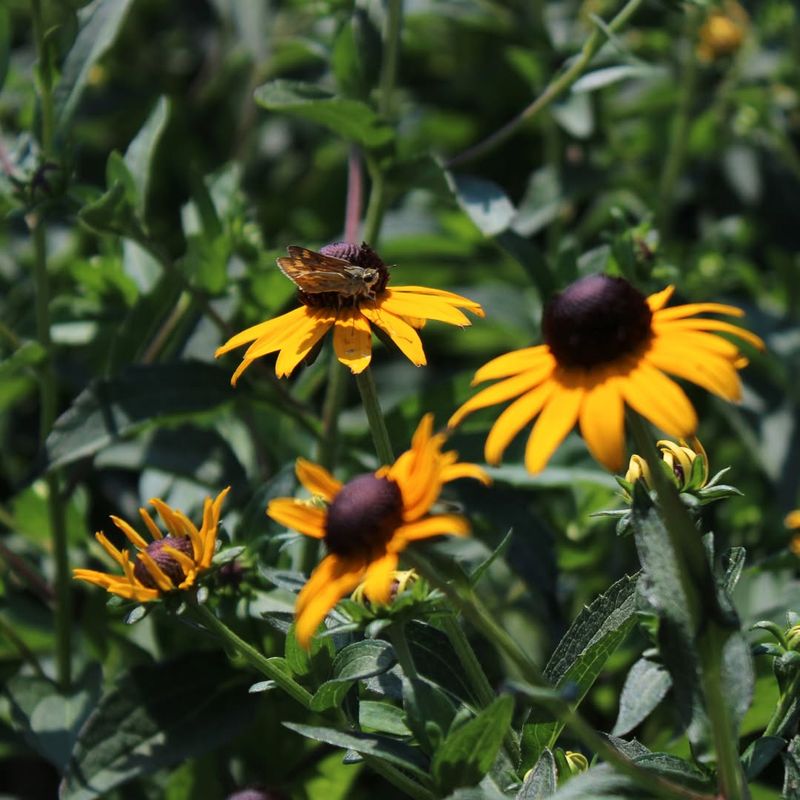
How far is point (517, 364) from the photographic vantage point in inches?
35.3

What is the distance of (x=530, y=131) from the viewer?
2.40m

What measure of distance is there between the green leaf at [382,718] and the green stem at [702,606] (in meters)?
0.25

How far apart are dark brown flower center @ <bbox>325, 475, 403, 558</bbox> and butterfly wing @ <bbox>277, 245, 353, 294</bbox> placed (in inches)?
8.7

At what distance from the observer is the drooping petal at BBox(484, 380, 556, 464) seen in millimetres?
815

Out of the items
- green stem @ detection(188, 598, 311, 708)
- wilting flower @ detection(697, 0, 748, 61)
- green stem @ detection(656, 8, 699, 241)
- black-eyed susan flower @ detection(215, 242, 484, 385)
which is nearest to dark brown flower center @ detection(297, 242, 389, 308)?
black-eyed susan flower @ detection(215, 242, 484, 385)

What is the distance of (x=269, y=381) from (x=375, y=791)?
1.74 ft

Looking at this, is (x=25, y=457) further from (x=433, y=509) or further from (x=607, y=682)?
(x=433, y=509)

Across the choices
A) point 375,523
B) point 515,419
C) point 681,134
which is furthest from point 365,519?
point 681,134

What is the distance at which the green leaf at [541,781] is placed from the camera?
91cm

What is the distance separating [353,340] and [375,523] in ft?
0.68

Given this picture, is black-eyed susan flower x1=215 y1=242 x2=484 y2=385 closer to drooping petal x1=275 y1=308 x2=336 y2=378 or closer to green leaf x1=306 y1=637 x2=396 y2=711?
drooping petal x1=275 y1=308 x2=336 y2=378

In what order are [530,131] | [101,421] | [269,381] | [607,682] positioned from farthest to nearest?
[530,131] < [607,682] < [269,381] < [101,421]

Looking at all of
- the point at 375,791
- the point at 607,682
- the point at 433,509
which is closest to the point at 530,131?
the point at 607,682

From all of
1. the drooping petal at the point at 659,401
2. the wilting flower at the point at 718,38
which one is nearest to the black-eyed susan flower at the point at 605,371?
the drooping petal at the point at 659,401
